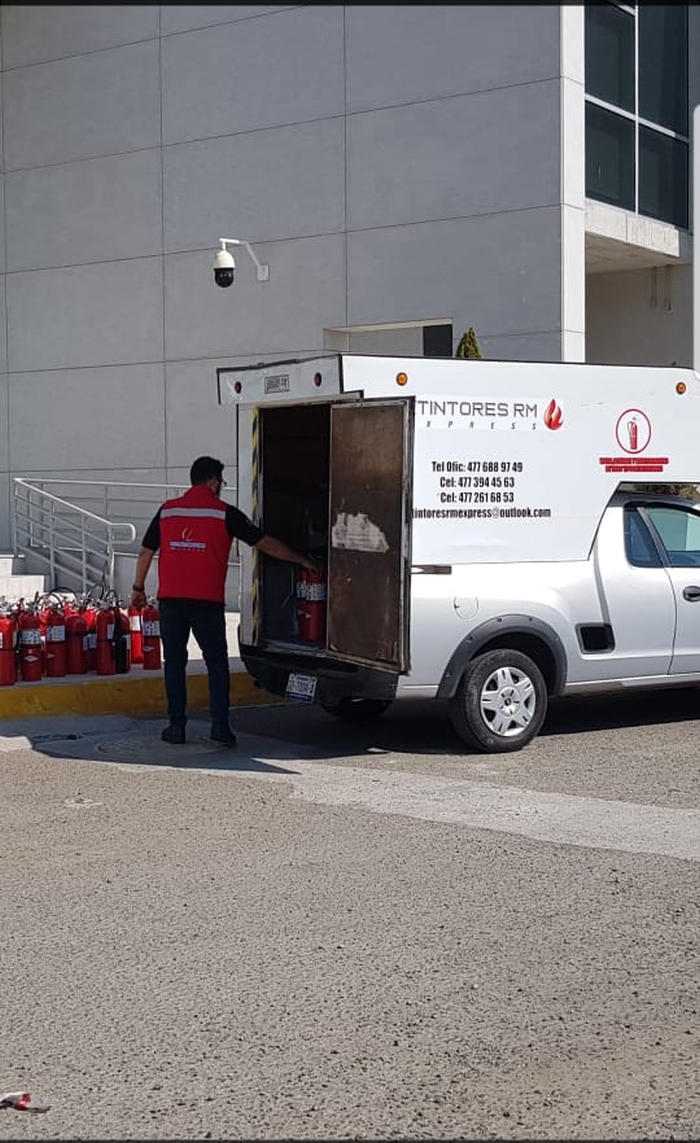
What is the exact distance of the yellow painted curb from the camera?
11.5 metres

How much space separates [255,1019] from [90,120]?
19.0 m

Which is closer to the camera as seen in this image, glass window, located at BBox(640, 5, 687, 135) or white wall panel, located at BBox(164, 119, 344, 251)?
white wall panel, located at BBox(164, 119, 344, 251)

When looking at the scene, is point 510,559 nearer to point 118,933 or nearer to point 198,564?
point 198,564

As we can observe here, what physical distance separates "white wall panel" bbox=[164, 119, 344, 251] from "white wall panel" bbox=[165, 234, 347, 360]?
26cm

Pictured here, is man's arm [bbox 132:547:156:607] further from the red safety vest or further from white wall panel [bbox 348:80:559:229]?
white wall panel [bbox 348:80:559:229]

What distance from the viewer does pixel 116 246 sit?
71.3 ft

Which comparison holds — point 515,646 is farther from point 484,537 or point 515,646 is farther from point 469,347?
point 469,347

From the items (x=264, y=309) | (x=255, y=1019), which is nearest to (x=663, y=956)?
(x=255, y=1019)

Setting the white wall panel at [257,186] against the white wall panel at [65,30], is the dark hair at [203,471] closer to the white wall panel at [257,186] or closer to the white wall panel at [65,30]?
the white wall panel at [257,186]

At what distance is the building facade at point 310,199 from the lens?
18.2 metres

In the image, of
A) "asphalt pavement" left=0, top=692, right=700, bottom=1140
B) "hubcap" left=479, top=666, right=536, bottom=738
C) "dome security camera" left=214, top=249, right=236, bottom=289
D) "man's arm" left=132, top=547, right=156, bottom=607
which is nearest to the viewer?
"asphalt pavement" left=0, top=692, right=700, bottom=1140

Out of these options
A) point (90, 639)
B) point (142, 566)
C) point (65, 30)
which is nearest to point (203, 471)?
point (142, 566)

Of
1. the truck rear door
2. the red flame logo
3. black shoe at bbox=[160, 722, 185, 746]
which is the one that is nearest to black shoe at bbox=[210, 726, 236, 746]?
black shoe at bbox=[160, 722, 185, 746]

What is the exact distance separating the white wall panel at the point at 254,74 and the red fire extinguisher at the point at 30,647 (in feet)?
33.3
